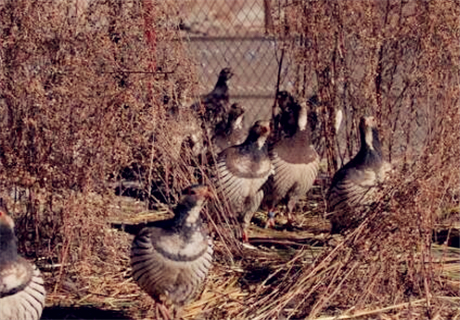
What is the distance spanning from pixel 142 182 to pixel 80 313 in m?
1.73

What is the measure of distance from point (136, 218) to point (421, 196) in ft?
10.6

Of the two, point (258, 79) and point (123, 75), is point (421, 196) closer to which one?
point (123, 75)

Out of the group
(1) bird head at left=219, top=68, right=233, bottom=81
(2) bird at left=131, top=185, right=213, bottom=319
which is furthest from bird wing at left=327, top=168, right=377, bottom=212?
(1) bird head at left=219, top=68, right=233, bottom=81

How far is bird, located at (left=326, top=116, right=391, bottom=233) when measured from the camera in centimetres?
953

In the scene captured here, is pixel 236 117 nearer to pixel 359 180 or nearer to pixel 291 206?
pixel 291 206

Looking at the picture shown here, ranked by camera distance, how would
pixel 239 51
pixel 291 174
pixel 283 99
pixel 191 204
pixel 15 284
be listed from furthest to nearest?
pixel 239 51
pixel 283 99
pixel 291 174
pixel 191 204
pixel 15 284

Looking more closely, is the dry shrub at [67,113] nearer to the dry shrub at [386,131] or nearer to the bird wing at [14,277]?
the bird wing at [14,277]

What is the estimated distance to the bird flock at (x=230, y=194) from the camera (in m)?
7.41

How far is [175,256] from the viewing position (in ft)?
25.1

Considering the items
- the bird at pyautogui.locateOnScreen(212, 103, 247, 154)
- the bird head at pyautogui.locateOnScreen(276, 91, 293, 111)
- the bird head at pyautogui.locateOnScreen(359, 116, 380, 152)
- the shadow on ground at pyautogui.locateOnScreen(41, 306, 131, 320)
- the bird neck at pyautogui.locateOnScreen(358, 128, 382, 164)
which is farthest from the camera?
the bird at pyautogui.locateOnScreen(212, 103, 247, 154)

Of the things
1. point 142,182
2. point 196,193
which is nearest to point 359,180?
point 142,182

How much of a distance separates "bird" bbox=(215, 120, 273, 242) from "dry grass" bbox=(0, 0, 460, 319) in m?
0.19

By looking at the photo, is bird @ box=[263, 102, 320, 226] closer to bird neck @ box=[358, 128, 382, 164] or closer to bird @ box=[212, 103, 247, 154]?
→ bird @ box=[212, 103, 247, 154]

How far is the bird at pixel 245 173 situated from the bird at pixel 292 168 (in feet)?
1.26
